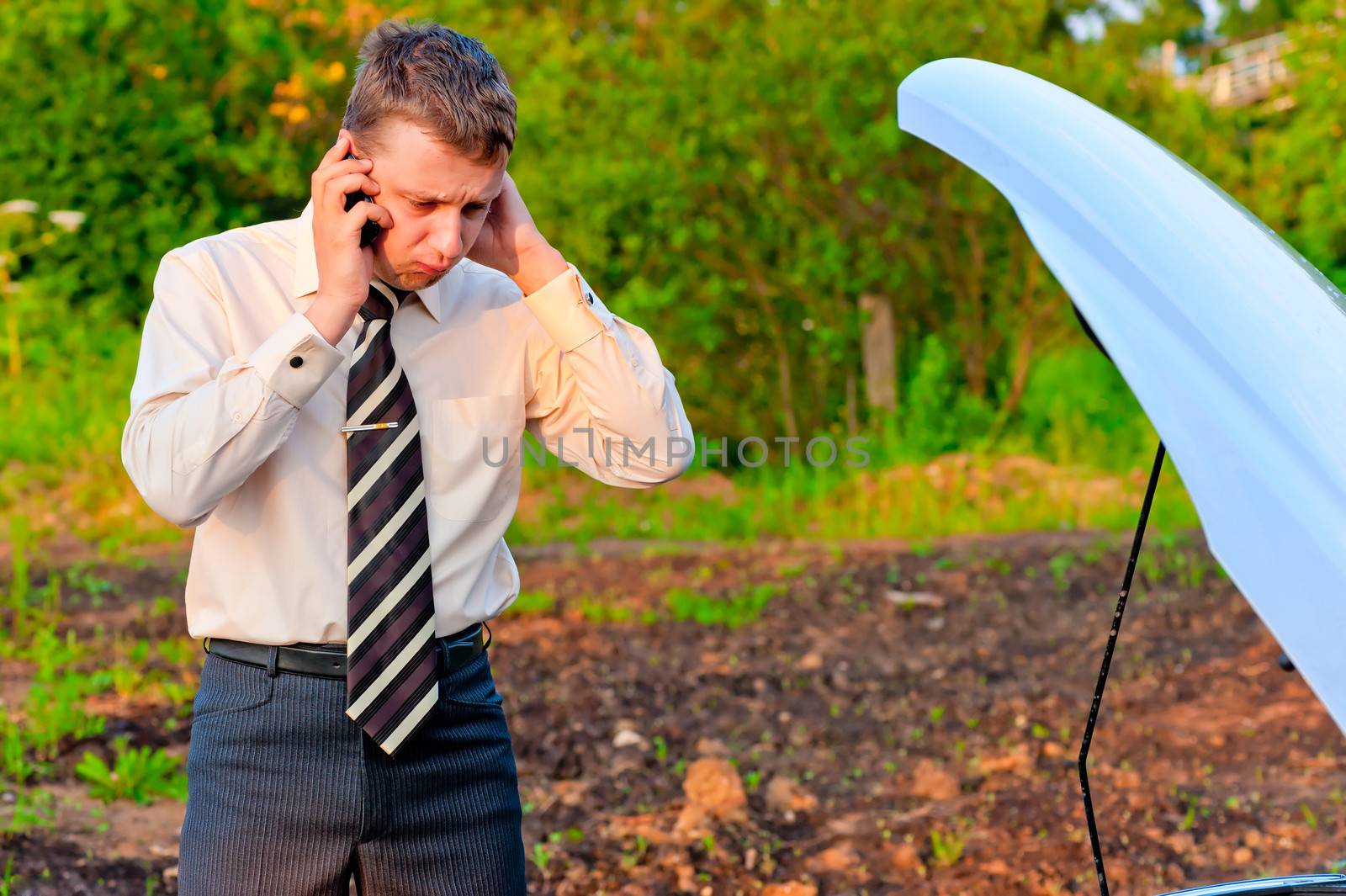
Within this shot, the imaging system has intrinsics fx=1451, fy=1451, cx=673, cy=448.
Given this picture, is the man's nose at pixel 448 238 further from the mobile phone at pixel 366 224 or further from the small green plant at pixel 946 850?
the small green plant at pixel 946 850

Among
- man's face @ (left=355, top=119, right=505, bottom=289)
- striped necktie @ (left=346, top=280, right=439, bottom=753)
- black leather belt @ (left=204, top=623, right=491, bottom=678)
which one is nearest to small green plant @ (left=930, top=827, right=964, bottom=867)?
striped necktie @ (left=346, top=280, right=439, bottom=753)

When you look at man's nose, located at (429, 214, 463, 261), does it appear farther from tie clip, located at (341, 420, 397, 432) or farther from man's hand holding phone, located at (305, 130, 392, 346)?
tie clip, located at (341, 420, 397, 432)

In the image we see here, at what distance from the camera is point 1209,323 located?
1.41 meters

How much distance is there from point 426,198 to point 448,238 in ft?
0.21

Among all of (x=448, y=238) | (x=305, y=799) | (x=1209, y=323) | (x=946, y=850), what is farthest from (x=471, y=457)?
(x=946, y=850)

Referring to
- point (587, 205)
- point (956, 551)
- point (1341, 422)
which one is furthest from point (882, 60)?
point (1341, 422)

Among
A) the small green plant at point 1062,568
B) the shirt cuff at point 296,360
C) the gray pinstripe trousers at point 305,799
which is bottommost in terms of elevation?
the small green plant at point 1062,568

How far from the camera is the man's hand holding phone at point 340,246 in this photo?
6.46 ft

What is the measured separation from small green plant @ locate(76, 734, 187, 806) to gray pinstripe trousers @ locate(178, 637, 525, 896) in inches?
109

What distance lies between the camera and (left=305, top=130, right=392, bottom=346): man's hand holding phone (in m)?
1.97

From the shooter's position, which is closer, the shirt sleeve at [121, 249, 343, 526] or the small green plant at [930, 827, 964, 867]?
the shirt sleeve at [121, 249, 343, 526]

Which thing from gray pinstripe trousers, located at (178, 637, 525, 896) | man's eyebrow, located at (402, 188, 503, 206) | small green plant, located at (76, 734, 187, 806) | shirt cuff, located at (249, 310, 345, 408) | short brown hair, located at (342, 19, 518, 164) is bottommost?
small green plant, located at (76, 734, 187, 806)

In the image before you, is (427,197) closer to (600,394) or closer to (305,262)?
(305,262)

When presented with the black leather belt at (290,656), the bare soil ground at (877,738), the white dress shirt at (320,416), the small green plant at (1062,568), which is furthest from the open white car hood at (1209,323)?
Result: the small green plant at (1062,568)
